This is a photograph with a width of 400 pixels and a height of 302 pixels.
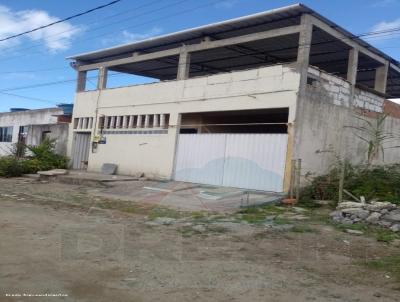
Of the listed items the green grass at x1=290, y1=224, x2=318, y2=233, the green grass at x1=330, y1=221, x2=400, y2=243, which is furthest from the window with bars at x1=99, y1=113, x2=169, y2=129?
the green grass at x1=330, y1=221, x2=400, y2=243

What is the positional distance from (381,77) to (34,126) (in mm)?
20597

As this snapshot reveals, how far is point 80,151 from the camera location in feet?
82.5

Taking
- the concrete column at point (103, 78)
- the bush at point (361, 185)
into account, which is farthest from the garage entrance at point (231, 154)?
the concrete column at point (103, 78)

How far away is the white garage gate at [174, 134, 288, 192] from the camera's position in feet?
50.9

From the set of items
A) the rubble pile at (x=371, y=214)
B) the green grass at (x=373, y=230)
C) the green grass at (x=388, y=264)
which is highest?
the rubble pile at (x=371, y=214)

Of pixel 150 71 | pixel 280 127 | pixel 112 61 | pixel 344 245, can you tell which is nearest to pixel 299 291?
pixel 344 245

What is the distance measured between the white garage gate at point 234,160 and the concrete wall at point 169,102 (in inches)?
33.3

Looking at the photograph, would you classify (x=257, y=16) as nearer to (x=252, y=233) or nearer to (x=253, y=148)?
(x=253, y=148)

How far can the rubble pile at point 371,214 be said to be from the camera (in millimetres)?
10320

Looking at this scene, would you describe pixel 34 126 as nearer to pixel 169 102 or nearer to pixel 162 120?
pixel 162 120

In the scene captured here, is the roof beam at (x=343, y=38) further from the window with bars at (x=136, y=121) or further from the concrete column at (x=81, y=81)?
the concrete column at (x=81, y=81)

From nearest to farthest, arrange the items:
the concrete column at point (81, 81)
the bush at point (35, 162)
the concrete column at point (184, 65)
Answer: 1. the concrete column at point (184, 65)
2. the bush at point (35, 162)
3. the concrete column at point (81, 81)

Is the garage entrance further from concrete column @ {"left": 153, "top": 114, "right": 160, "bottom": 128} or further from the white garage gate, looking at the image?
concrete column @ {"left": 153, "top": 114, "right": 160, "bottom": 128}

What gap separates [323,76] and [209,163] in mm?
5229
